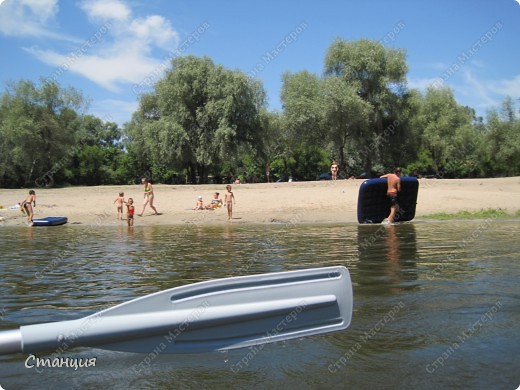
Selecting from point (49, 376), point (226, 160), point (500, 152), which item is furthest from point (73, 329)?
point (500, 152)

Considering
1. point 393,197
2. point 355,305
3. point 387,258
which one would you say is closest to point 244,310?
point 355,305

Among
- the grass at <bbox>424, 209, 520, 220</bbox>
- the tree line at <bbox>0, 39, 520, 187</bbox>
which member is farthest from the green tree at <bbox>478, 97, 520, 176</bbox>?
the grass at <bbox>424, 209, 520, 220</bbox>

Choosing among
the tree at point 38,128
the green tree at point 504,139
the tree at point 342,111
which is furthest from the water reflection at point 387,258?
the green tree at point 504,139

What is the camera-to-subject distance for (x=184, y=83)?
43.6 m

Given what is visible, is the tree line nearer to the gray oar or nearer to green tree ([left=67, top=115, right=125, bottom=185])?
green tree ([left=67, top=115, right=125, bottom=185])

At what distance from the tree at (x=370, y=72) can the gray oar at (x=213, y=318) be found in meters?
40.5

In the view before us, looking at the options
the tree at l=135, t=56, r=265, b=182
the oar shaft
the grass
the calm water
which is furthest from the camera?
the tree at l=135, t=56, r=265, b=182

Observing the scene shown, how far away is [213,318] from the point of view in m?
3.66

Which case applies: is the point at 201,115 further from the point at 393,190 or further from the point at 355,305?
the point at 355,305

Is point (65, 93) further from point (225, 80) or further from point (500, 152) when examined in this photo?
point (500, 152)

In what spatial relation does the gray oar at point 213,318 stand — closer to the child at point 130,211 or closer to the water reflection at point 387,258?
the water reflection at point 387,258

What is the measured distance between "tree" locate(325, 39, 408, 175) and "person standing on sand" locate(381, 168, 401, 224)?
Answer: 26630mm

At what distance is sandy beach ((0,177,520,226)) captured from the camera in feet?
73.0

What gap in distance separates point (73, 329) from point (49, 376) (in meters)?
1.53
